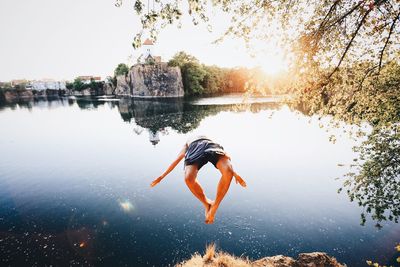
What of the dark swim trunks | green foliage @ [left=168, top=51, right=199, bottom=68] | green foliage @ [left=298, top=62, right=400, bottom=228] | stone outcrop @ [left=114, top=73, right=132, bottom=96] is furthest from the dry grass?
stone outcrop @ [left=114, top=73, right=132, bottom=96]

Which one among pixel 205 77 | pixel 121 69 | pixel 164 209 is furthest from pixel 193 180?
pixel 121 69

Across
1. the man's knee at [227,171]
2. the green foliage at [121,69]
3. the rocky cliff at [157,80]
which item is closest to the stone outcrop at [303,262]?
the man's knee at [227,171]

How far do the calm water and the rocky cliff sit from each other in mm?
63319

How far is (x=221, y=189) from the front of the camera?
13.4ft

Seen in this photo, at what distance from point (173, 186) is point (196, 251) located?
257 inches

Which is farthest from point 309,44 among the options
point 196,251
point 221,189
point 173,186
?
point 173,186

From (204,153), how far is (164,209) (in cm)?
973

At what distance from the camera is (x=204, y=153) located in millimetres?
4270

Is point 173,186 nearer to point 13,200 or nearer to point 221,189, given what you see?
point 13,200

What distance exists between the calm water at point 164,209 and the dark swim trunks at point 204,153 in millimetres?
2405

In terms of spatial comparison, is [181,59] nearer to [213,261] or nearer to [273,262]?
[213,261]

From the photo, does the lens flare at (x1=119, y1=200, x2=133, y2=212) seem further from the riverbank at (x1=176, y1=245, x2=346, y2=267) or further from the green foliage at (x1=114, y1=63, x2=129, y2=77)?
the green foliage at (x1=114, y1=63, x2=129, y2=77)

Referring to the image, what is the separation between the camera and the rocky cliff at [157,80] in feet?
278

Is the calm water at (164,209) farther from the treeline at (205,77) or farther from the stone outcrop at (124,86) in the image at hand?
the stone outcrop at (124,86)
